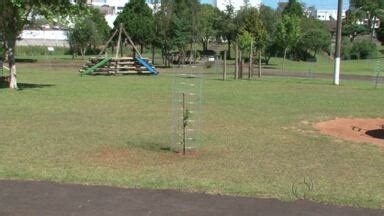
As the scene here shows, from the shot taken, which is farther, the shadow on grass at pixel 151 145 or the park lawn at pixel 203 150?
the shadow on grass at pixel 151 145

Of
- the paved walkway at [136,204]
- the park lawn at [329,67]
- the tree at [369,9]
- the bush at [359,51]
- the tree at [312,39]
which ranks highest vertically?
the tree at [369,9]

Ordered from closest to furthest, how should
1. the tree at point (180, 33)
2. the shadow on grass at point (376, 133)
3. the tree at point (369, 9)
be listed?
the shadow on grass at point (376, 133) → the tree at point (180, 33) → the tree at point (369, 9)

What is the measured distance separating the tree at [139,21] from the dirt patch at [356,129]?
4220 cm

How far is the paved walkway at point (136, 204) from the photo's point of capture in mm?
7047

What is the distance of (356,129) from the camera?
1518cm

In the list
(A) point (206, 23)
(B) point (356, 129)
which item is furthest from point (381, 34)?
(B) point (356, 129)

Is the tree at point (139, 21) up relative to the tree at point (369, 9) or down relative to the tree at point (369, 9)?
down

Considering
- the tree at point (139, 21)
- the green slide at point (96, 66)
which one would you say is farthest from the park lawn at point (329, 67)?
the green slide at point (96, 66)

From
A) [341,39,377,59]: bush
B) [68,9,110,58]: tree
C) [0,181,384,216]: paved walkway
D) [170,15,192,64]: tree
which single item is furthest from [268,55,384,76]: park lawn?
[0,181,384,216]: paved walkway

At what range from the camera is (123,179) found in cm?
880

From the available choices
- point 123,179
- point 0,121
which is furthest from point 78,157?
point 0,121

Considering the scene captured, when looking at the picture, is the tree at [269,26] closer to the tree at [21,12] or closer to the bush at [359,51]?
the bush at [359,51]

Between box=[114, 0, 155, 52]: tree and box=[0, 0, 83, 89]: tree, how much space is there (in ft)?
98.9

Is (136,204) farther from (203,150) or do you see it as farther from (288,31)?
(288,31)
